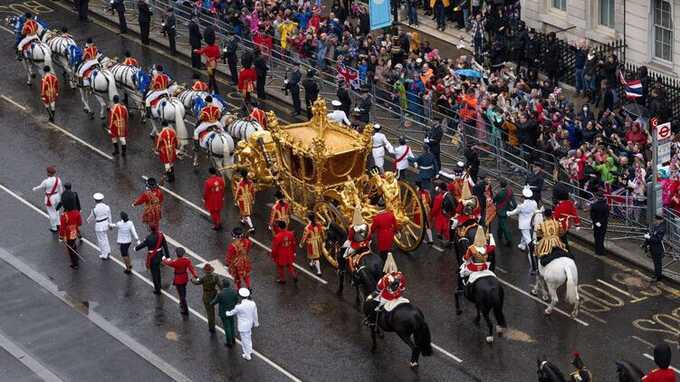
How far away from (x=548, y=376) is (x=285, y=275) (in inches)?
339

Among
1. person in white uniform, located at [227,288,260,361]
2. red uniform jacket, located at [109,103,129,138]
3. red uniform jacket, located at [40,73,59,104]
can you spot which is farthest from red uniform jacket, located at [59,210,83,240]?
red uniform jacket, located at [40,73,59,104]

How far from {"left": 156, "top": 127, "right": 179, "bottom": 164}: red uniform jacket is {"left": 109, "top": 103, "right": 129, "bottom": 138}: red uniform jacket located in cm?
167

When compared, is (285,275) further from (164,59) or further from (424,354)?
(164,59)

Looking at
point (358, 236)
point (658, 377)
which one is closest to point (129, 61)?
point (358, 236)

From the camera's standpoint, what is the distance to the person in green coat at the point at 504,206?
38.7 meters

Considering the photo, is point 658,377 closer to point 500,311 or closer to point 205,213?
point 500,311

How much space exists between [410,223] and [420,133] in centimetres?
731

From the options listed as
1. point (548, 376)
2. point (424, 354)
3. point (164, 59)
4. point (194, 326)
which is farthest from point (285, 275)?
point (164, 59)

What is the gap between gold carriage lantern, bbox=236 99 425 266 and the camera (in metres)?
37.5

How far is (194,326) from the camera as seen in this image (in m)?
35.6

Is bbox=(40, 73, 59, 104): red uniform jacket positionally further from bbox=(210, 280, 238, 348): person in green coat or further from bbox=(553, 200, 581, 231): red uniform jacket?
bbox=(553, 200, 581, 231): red uniform jacket

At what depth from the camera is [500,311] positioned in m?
34.5

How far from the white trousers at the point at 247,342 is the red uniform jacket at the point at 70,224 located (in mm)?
5602

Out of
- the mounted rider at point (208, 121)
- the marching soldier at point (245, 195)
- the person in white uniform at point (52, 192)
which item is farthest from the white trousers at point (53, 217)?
the mounted rider at point (208, 121)
